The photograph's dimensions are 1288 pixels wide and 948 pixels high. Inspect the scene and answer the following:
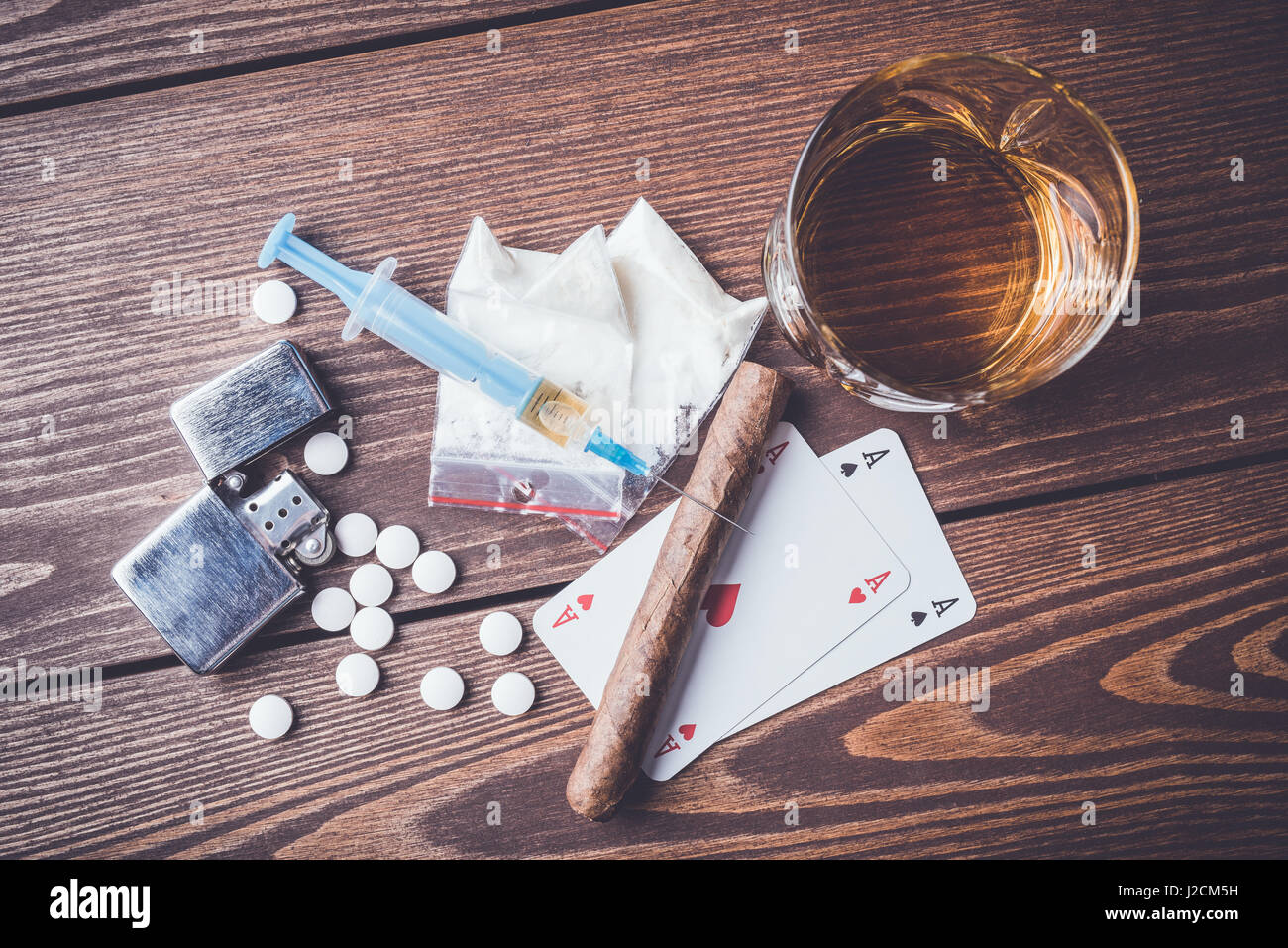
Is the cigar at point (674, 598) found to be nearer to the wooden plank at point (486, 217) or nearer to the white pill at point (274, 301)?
the wooden plank at point (486, 217)

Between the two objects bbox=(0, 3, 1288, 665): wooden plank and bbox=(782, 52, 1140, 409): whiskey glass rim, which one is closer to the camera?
bbox=(782, 52, 1140, 409): whiskey glass rim

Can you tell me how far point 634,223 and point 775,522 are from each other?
0.38 meters

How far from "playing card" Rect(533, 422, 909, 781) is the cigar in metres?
0.04

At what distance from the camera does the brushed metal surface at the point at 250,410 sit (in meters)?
0.95

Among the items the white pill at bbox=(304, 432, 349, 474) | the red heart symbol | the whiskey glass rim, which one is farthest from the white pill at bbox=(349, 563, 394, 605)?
the whiskey glass rim

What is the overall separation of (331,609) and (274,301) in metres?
0.36

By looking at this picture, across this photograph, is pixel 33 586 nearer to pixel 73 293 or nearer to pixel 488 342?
pixel 73 293

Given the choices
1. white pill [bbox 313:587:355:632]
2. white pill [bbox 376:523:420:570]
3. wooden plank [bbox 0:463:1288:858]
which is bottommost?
wooden plank [bbox 0:463:1288:858]

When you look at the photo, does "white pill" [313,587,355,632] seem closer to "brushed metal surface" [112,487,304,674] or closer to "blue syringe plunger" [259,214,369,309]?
"brushed metal surface" [112,487,304,674]

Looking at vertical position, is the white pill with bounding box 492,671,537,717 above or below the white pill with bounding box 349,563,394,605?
below

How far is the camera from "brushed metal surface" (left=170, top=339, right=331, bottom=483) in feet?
3.12

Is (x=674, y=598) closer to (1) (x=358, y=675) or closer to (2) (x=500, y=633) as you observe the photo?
(2) (x=500, y=633)
